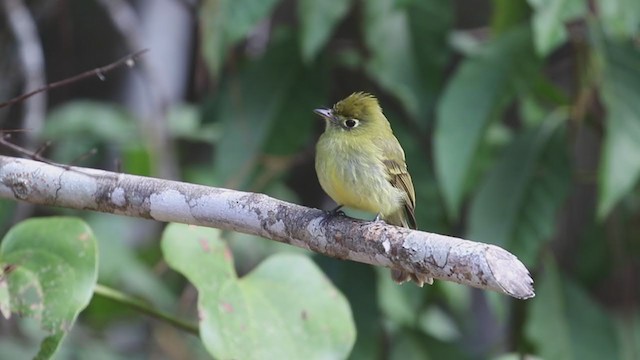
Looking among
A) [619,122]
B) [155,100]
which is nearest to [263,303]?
[619,122]

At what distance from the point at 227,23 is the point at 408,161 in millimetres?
Result: 704

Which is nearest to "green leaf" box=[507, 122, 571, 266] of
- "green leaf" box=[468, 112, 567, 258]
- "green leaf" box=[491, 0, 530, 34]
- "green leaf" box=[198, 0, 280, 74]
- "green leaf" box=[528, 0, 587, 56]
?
"green leaf" box=[468, 112, 567, 258]

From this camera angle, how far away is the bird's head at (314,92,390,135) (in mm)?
2215

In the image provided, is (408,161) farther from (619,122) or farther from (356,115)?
(356,115)

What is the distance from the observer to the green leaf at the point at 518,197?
278 cm

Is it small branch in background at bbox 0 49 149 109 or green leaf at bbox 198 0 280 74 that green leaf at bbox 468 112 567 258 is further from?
small branch in background at bbox 0 49 149 109

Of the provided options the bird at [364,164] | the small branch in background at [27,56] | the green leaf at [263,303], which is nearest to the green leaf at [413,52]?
→ the bird at [364,164]

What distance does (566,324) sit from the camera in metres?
2.94

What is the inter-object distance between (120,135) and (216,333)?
2046 millimetres

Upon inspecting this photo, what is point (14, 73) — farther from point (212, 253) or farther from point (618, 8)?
point (618, 8)

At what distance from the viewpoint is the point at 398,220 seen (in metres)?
2.27

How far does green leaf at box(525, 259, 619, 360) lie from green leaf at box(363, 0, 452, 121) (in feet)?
2.11

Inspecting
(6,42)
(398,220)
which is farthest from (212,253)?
(6,42)

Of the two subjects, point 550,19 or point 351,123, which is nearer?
point 351,123
